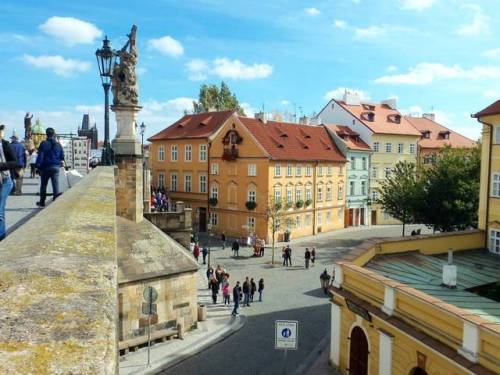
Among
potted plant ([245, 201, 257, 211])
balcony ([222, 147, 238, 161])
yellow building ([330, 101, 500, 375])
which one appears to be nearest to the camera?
yellow building ([330, 101, 500, 375])

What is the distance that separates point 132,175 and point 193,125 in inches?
1157

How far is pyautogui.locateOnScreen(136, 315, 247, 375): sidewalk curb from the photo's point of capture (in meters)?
16.0

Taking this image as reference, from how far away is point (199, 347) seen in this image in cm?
1795

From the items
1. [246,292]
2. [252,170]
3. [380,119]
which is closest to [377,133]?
[380,119]

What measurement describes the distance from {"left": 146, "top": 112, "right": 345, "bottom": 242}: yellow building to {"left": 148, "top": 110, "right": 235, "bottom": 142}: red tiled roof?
0.14 metres

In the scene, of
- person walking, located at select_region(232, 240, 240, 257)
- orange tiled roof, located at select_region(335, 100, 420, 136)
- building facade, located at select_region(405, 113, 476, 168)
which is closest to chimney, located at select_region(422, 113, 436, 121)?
building facade, located at select_region(405, 113, 476, 168)

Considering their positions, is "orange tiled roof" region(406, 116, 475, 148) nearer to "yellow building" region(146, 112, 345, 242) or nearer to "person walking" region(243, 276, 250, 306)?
"yellow building" region(146, 112, 345, 242)

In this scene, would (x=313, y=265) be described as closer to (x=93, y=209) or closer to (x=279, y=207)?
(x=279, y=207)

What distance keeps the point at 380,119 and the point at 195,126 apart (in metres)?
21.4

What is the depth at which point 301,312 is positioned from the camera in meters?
21.9

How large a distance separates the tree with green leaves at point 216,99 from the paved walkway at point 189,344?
43.6 meters

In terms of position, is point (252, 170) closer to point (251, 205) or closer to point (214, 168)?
point (251, 205)

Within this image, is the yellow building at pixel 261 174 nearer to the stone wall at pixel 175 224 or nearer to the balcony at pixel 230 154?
the balcony at pixel 230 154

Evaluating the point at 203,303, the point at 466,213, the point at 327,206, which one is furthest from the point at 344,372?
the point at 327,206
